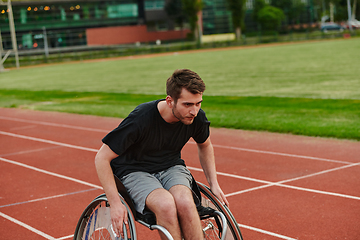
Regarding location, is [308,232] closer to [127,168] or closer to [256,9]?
[127,168]

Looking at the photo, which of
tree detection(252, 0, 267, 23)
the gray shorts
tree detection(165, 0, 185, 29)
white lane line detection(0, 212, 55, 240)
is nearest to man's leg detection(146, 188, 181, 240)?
the gray shorts

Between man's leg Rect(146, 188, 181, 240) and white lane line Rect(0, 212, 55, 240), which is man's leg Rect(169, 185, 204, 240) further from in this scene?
white lane line Rect(0, 212, 55, 240)

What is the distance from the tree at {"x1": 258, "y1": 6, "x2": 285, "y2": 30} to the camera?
8425 cm

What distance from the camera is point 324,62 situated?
27.9m

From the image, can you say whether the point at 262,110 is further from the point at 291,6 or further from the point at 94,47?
the point at 291,6

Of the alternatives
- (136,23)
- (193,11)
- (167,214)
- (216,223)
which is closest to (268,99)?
(216,223)

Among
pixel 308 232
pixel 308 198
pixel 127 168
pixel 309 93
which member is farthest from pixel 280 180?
pixel 309 93

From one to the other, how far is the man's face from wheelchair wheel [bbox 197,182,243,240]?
0.65 m

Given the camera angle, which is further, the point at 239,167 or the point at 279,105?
the point at 279,105

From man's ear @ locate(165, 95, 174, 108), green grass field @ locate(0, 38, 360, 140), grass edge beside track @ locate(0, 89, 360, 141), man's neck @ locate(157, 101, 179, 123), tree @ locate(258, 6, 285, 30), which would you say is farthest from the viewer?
tree @ locate(258, 6, 285, 30)

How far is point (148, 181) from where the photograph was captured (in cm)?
341

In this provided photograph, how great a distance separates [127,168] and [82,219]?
0.59 m

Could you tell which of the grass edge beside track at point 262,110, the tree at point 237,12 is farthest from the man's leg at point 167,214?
the tree at point 237,12

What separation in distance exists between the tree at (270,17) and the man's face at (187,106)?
8399cm
